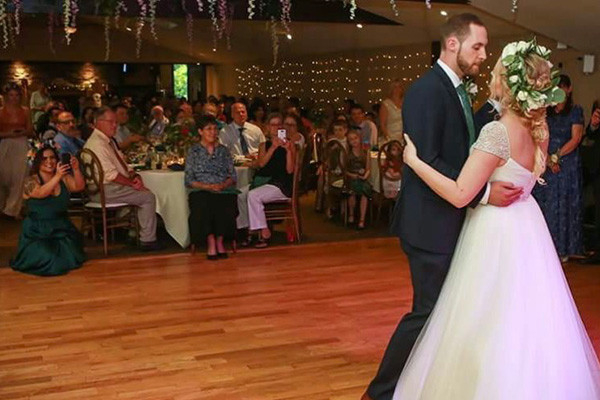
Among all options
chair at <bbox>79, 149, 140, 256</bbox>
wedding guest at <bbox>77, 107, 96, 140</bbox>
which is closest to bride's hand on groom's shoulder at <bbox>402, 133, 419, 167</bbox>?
chair at <bbox>79, 149, 140, 256</bbox>

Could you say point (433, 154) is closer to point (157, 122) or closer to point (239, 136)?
point (239, 136)

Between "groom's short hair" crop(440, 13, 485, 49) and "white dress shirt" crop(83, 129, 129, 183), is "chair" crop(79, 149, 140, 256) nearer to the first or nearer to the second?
"white dress shirt" crop(83, 129, 129, 183)

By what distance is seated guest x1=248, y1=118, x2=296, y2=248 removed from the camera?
21.9ft

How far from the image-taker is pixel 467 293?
9.12ft

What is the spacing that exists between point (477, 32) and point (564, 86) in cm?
325

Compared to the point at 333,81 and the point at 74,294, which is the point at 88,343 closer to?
the point at 74,294

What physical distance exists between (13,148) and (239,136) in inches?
95.7

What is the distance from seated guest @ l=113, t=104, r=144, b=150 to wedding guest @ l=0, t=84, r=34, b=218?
94 centimetres

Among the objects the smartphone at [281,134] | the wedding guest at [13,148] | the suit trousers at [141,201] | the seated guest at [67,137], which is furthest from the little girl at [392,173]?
the wedding guest at [13,148]

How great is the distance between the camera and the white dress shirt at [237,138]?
7809mm

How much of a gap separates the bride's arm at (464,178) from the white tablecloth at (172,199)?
13.5ft

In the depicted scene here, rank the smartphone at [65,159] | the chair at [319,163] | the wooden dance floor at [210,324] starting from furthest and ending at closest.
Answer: the chair at [319,163] < the smartphone at [65,159] < the wooden dance floor at [210,324]

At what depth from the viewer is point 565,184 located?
6078mm

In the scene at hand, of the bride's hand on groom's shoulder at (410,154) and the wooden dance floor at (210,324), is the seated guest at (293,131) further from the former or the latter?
the bride's hand on groom's shoulder at (410,154)
